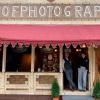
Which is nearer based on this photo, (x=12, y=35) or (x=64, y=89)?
(x=12, y=35)

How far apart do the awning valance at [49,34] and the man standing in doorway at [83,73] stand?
4.37ft

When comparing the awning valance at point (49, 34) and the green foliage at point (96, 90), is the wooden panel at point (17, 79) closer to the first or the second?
the awning valance at point (49, 34)

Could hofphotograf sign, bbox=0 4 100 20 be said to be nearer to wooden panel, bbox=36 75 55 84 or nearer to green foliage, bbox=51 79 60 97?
wooden panel, bbox=36 75 55 84

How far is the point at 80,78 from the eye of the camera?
1655 cm

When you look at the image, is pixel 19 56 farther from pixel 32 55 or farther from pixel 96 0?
pixel 96 0

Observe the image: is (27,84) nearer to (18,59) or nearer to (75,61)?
(18,59)

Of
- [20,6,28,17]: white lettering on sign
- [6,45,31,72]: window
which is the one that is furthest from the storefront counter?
[20,6,28,17]: white lettering on sign

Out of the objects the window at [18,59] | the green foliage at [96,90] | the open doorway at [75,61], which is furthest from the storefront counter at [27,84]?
the green foliage at [96,90]

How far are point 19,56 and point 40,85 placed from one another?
1.71 m

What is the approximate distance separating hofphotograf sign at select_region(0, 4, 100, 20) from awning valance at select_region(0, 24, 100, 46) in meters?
0.44

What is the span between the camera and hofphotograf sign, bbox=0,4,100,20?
16734 mm

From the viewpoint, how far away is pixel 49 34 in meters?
15.5

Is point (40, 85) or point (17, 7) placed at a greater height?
point (17, 7)

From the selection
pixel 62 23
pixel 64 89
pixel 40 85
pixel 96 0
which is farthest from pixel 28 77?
pixel 96 0
